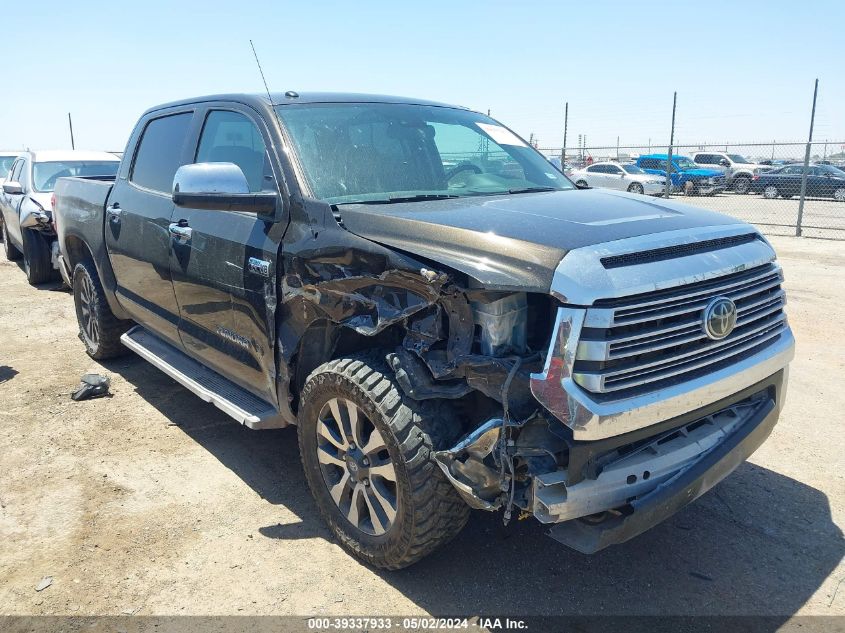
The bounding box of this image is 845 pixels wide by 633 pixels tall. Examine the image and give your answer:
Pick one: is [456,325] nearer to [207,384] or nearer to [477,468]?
[477,468]

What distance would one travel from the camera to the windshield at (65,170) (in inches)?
390

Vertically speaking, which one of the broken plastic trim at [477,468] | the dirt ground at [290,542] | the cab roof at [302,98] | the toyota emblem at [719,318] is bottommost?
the dirt ground at [290,542]

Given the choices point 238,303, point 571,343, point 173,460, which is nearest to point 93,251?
point 173,460

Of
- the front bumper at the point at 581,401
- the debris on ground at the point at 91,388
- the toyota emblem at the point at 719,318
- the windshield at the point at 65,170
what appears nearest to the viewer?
the front bumper at the point at 581,401

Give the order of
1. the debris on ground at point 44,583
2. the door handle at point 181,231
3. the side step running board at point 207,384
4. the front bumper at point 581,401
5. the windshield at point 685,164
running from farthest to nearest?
the windshield at point 685,164
the door handle at point 181,231
the side step running board at point 207,384
the debris on ground at point 44,583
the front bumper at point 581,401

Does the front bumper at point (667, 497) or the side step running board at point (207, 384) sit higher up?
the front bumper at point (667, 497)

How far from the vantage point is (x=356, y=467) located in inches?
118

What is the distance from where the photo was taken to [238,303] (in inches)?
142

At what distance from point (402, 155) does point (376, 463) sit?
1705mm

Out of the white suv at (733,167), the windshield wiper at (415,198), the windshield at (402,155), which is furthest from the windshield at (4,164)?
the white suv at (733,167)

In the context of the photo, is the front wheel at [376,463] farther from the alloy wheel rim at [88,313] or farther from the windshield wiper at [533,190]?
the alloy wheel rim at [88,313]

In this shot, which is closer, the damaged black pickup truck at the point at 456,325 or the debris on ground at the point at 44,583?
the damaged black pickup truck at the point at 456,325

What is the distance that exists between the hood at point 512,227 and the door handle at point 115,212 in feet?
8.31

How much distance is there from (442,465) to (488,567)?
753 mm
